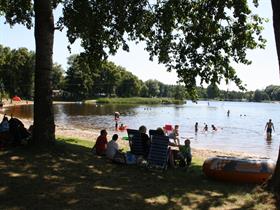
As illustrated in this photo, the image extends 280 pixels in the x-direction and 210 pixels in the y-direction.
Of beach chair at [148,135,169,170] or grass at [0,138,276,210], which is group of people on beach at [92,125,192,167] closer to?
grass at [0,138,276,210]

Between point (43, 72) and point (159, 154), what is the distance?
12.0ft

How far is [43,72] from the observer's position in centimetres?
1120

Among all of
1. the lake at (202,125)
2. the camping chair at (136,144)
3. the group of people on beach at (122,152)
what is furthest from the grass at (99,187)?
the lake at (202,125)

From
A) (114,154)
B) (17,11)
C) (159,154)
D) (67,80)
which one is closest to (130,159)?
(114,154)

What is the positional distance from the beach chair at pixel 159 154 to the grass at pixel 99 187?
30cm

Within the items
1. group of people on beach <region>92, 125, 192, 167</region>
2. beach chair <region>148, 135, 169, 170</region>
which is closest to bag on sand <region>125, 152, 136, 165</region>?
group of people on beach <region>92, 125, 192, 167</region>

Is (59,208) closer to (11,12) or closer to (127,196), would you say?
(127,196)

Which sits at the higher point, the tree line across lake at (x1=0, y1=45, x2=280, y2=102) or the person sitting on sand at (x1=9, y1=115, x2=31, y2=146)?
the tree line across lake at (x1=0, y1=45, x2=280, y2=102)

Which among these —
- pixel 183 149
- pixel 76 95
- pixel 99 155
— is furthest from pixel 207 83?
pixel 76 95

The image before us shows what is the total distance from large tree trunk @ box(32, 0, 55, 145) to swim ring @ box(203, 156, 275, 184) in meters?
4.19

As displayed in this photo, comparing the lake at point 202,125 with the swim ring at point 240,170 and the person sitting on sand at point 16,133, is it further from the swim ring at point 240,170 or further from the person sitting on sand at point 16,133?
the person sitting on sand at point 16,133

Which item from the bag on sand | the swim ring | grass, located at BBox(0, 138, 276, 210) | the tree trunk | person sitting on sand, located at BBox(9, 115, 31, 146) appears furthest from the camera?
person sitting on sand, located at BBox(9, 115, 31, 146)

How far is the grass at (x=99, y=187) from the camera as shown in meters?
7.11

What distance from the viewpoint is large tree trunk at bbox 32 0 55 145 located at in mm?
11141
